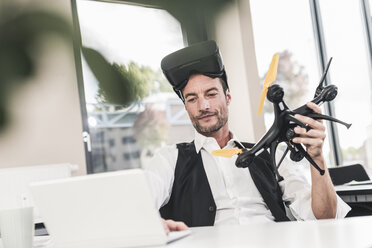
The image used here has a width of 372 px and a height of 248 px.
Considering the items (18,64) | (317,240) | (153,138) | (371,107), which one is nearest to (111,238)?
(317,240)

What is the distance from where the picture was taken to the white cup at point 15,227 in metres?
1.25

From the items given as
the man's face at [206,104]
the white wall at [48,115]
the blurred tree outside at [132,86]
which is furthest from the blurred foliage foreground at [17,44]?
the man's face at [206,104]

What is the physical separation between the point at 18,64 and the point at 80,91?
54 cm

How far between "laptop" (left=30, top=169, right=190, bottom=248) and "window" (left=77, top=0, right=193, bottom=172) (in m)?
2.97

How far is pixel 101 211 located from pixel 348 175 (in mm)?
1932

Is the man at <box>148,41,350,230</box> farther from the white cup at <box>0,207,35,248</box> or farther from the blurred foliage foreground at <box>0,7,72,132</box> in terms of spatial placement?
the blurred foliage foreground at <box>0,7,72,132</box>

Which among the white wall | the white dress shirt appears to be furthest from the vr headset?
the white wall

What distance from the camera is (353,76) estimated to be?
513cm

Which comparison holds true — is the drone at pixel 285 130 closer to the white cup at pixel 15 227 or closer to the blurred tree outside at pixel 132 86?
the white cup at pixel 15 227

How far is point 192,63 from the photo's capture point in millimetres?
2068

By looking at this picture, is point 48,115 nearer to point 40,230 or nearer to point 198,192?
point 40,230

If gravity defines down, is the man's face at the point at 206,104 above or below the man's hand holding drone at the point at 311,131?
above

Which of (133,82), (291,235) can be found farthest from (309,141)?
(133,82)

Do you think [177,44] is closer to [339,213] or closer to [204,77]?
[204,77]
